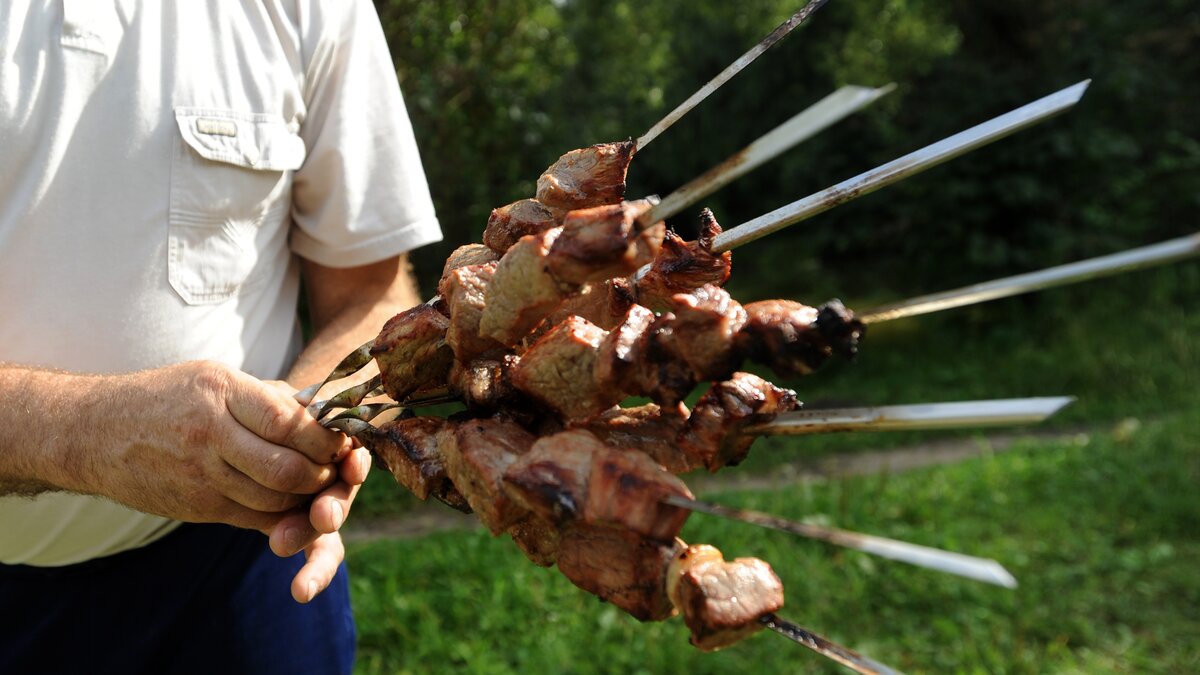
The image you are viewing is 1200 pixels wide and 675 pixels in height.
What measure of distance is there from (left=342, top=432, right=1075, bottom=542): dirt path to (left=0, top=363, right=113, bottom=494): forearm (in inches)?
166

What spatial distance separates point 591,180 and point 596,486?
635 millimetres

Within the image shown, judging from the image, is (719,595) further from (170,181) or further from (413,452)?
(170,181)

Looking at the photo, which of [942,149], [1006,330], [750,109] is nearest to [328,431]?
[942,149]

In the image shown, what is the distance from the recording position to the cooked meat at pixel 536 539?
1.58m

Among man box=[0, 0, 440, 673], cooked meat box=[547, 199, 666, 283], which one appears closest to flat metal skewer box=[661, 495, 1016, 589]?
cooked meat box=[547, 199, 666, 283]

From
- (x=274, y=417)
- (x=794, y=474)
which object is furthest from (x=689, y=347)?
(x=794, y=474)

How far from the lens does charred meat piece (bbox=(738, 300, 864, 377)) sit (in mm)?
1248

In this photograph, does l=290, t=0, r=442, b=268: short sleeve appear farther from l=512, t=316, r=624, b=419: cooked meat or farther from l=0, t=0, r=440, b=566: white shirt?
l=512, t=316, r=624, b=419: cooked meat

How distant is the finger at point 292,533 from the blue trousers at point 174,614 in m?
0.89

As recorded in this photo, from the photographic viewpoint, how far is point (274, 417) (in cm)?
161

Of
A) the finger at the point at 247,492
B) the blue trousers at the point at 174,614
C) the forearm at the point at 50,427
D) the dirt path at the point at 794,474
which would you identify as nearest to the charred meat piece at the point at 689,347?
the finger at the point at 247,492

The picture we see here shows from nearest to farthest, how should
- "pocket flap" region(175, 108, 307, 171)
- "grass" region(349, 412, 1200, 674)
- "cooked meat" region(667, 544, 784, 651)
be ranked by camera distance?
1. "cooked meat" region(667, 544, 784, 651)
2. "pocket flap" region(175, 108, 307, 171)
3. "grass" region(349, 412, 1200, 674)

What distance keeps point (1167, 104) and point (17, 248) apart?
11.7 m

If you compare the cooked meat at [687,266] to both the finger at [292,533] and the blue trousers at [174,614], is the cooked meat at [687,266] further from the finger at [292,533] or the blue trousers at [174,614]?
the blue trousers at [174,614]
